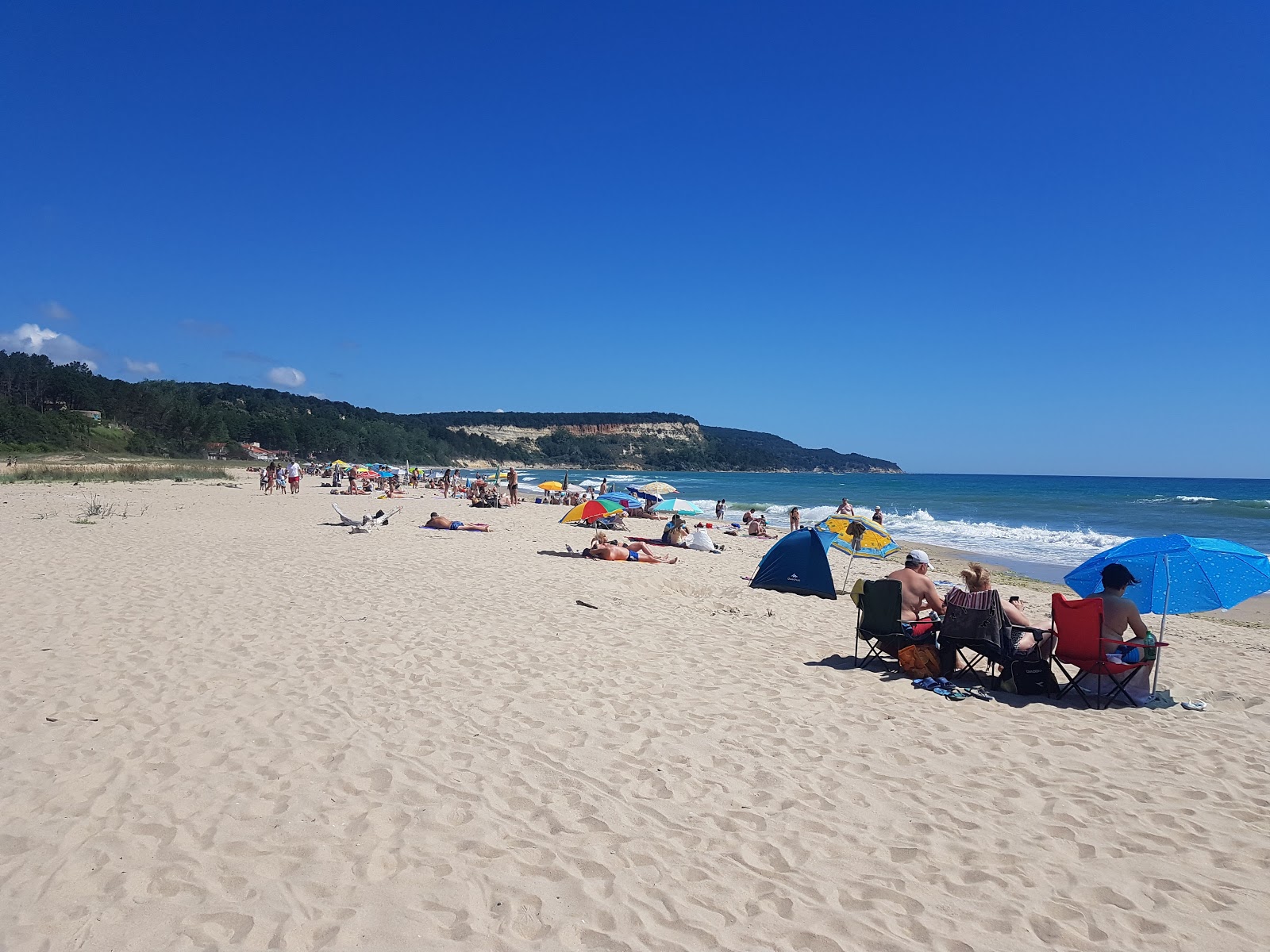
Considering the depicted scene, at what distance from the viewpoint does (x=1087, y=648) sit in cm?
568

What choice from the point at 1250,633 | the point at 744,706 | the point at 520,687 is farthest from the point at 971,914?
the point at 1250,633

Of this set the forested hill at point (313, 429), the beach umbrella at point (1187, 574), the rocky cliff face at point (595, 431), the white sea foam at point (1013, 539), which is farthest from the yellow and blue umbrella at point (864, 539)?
the rocky cliff face at point (595, 431)

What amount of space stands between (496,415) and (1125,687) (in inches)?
7096

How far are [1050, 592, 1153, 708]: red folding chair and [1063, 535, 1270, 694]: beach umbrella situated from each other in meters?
0.28

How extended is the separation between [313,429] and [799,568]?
322 feet

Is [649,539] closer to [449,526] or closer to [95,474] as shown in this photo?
[449,526]

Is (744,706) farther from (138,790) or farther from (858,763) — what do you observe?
(138,790)

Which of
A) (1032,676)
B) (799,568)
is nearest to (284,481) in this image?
(799,568)

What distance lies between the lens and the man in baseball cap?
662 centimetres

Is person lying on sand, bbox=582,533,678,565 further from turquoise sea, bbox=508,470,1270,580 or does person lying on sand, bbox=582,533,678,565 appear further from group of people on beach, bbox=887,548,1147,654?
turquoise sea, bbox=508,470,1270,580

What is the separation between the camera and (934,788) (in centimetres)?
397

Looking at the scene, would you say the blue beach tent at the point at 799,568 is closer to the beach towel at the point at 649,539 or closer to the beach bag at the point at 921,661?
the beach bag at the point at 921,661

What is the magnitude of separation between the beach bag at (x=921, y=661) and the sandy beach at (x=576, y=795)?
27 centimetres

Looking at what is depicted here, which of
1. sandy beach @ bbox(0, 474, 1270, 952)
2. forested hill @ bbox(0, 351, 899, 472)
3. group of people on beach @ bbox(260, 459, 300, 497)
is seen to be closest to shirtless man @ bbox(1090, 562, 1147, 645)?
sandy beach @ bbox(0, 474, 1270, 952)
